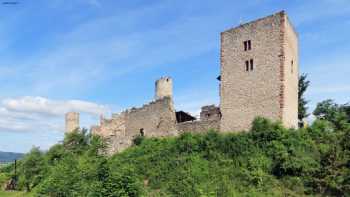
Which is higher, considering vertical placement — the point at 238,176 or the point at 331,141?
the point at 331,141

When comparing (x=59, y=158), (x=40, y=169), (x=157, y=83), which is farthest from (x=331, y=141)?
(x=40, y=169)

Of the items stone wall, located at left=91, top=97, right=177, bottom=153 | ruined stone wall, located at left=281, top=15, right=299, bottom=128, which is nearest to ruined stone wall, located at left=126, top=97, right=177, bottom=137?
stone wall, located at left=91, top=97, right=177, bottom=153

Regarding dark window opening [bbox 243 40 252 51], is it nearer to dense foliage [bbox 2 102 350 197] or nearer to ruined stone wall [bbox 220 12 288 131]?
ruined stone wall [bbox 220 12 288 131]

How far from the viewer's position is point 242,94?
2402 cm

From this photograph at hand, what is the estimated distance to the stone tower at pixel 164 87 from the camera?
32812 mm

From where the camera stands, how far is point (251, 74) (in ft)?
78.1

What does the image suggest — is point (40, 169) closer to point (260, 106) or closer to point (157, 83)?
point (157, 83)

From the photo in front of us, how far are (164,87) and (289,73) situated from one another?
1190 cm

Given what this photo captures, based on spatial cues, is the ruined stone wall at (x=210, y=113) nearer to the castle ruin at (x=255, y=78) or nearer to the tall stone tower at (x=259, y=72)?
the castle ruin at (x=255, y=78)

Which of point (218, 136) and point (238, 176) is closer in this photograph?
point (238, 176)

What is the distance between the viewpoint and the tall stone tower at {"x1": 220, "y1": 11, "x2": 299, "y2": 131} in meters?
22.6

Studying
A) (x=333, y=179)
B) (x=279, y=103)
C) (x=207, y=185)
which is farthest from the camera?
(x=279, y=103)

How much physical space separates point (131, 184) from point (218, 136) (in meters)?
6.94

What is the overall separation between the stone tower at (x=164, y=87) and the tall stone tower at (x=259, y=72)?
8.51 metres
